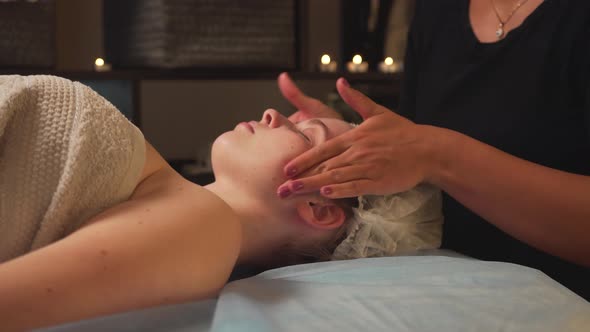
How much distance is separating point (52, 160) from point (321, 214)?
1.64ft

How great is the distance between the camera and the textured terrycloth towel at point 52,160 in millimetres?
836

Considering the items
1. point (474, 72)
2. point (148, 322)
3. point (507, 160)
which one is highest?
point (474, 72)

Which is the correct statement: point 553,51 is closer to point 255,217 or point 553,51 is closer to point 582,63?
point 582,63

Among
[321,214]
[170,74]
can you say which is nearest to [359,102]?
[321,214]

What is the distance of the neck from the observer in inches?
45.3

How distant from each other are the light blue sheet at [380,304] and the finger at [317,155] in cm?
16

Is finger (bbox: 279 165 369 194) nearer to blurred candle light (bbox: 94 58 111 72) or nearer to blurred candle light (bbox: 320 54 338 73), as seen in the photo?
blurred candle light (bbox: 94 58 111 72)

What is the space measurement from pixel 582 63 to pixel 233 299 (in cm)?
76

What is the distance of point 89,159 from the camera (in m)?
0.87

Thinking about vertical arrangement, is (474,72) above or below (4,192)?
above

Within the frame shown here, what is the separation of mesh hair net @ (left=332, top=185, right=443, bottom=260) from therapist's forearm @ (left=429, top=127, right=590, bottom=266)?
85 mm

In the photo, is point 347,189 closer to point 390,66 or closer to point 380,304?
point 380,304

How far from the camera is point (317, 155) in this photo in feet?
A: 3.63

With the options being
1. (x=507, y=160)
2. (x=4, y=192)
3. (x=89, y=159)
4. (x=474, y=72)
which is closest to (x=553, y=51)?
(x=474, y=72)
